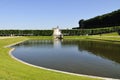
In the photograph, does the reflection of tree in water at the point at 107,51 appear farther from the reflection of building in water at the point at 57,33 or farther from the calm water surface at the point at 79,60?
the reflection of building in water at the point at 57,33

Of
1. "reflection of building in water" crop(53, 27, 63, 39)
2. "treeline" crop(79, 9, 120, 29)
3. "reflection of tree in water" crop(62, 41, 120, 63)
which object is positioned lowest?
"reflection of tree in water" crop(62, 41, 120, 63)

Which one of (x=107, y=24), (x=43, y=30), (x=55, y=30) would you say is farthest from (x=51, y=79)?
(x=107, y=24)

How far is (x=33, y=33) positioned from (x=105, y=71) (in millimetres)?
92509

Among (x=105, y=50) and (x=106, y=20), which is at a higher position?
(x=106, y=20)

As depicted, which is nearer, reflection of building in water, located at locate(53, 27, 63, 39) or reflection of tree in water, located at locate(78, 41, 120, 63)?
reflection of tree in water, located at locate(78, 41, 120, 63)

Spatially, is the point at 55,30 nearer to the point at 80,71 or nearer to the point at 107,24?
the point at 107,24

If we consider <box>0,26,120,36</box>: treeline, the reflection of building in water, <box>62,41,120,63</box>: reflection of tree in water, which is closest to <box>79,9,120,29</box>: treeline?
<box>0,26,120,36</box>: treeline

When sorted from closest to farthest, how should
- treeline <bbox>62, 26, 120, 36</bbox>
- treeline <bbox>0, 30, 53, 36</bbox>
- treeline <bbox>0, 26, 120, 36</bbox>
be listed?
treeline <bbox>0, 30, 53, 36</bbox>
treeline <bbox>0, 26, 120, 36</bbox>
treeline <bbox>62, 26, 120, 36</bbox>

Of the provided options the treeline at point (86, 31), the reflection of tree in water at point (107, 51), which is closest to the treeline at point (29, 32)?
the treeline at point (86, 31)

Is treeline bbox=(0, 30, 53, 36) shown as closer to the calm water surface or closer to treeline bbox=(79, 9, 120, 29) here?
treeline bbox=(79, 9, 120, 29)

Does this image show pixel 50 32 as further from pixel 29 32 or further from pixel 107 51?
pixel 107 51

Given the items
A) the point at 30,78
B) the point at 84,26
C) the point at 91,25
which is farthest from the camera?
the point at 84,26

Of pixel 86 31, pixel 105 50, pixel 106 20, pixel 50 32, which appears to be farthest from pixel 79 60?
pixel 106 20

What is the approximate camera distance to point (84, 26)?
152 m
